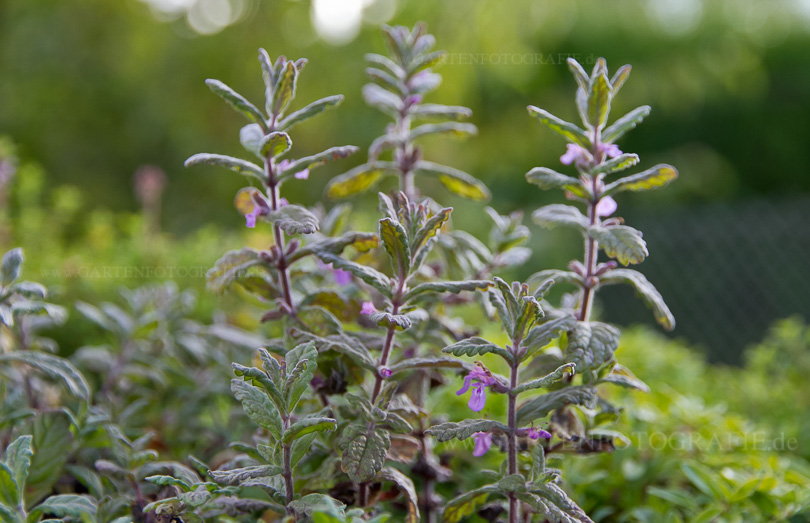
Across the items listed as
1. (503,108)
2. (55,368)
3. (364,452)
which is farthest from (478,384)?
(503,108)

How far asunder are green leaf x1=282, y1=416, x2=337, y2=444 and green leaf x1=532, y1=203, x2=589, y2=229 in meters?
0.45

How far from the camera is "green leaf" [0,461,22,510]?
93 cm

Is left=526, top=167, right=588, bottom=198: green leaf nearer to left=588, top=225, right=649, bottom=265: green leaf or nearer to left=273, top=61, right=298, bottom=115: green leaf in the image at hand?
left=588, top=225, right=649, bottom=265: green leaf

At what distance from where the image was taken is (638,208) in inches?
333

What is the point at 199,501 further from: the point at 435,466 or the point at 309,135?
the point at 309,135

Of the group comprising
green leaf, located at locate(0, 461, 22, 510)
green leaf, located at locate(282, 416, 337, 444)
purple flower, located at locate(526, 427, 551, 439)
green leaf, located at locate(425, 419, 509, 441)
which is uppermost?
green leaf, located at locate(282, 416, 337, 444)

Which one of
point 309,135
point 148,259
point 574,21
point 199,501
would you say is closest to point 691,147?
point 574,21

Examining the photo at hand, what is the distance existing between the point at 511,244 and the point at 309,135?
6125 millimetres

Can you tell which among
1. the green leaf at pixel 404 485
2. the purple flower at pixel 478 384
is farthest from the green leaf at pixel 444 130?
the green leaf at pixel 404 485

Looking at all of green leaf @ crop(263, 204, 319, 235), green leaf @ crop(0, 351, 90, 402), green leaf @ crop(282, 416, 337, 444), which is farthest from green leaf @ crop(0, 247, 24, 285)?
green leaf @ crop(282, 416, 337, 444)

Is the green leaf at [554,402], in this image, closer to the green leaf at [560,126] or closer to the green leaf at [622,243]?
the green leaf at [622,243]

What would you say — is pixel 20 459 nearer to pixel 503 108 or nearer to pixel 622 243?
pixel 622 243

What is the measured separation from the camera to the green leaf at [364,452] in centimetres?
92

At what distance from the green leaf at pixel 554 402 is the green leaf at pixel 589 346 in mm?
32
